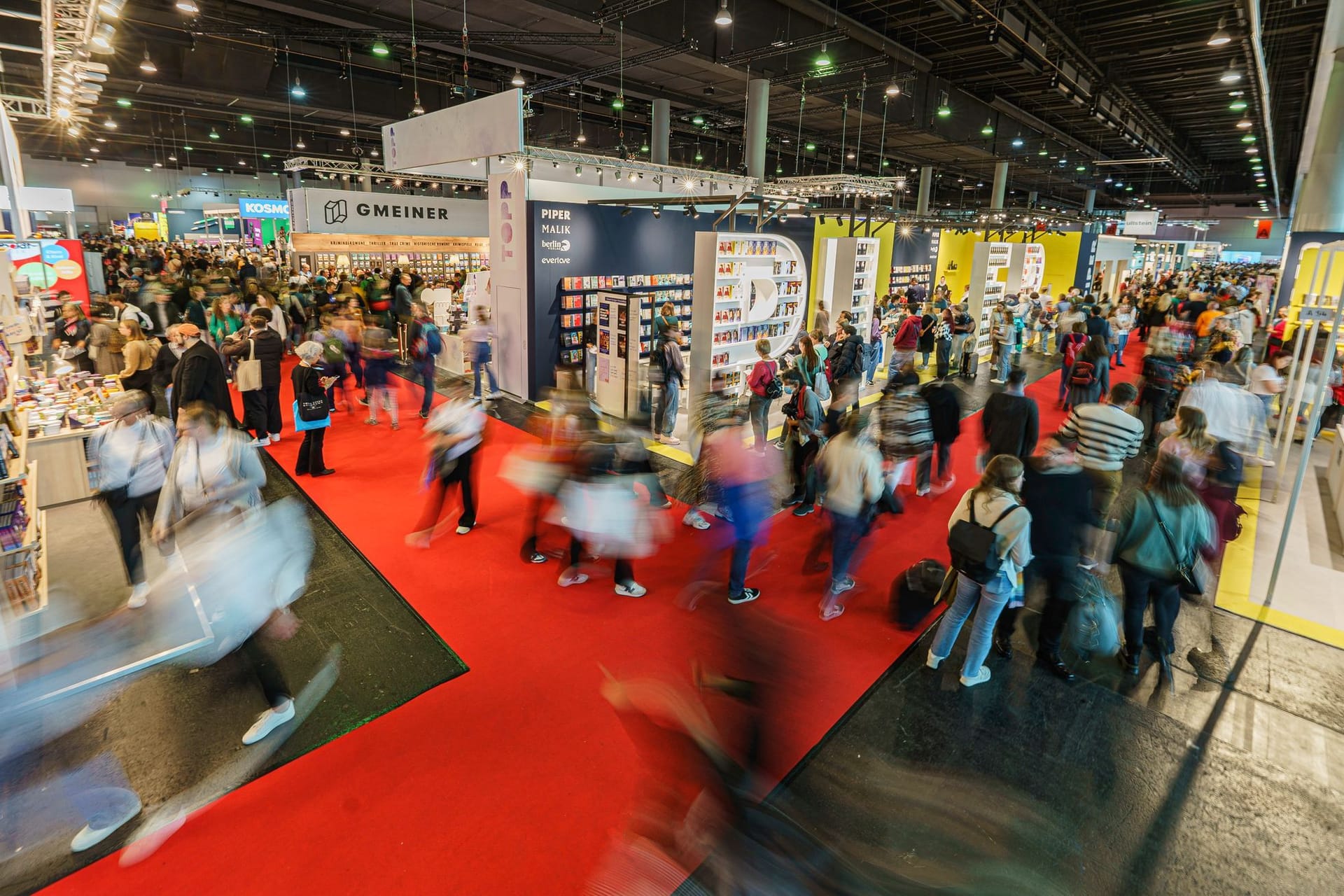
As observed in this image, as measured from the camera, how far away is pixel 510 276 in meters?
10.4

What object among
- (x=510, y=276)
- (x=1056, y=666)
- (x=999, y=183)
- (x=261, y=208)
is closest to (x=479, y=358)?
(x=510, y=276)

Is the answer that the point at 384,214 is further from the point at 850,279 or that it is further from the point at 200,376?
the point at 200,376

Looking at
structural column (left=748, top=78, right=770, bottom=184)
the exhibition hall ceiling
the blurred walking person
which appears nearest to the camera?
the blurred walking person

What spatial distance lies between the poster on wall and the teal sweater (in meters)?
13.6

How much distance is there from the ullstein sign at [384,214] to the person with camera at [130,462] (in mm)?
11289

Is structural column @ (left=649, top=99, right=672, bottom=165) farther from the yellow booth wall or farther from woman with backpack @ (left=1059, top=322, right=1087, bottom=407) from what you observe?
the yellow booth wall

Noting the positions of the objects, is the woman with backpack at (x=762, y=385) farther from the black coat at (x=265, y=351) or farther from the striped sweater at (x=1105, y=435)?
the black coat at (x=265, y=351)

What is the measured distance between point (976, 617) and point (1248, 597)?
2.98 metres

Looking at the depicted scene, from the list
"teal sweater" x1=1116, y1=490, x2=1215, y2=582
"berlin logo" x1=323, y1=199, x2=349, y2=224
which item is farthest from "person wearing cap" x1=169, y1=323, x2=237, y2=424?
"berlin logo" x1=323, y1=199, x2=349, y2=224

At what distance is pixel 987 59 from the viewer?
13.2 m

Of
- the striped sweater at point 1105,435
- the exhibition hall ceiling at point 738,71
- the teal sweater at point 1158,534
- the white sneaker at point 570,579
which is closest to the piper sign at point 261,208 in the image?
the exhibition hall ceiling at point 738,71

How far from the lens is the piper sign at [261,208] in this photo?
2380 cm

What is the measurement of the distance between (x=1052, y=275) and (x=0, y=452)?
2318 centimetres

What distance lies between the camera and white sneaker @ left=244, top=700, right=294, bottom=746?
3.51m
